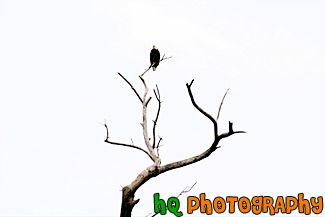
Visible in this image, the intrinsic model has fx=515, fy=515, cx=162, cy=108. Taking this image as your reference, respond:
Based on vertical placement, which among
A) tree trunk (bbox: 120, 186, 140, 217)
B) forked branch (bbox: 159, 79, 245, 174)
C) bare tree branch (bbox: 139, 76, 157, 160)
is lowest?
tree trunk (bbox: 120, 186, 140, 217)

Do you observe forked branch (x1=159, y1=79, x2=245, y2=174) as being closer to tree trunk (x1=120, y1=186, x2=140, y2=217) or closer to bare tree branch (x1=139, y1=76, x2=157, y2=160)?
bare tree branch (x1=139, y1=76, x2=157, y2=160)

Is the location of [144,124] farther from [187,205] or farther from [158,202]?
[187,205]

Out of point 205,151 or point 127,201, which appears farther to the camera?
point 127,201

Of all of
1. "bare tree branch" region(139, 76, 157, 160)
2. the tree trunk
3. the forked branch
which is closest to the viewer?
the forked branch

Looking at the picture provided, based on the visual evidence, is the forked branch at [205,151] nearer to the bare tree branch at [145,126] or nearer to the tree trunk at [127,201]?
the bare tree branch at [145,126]

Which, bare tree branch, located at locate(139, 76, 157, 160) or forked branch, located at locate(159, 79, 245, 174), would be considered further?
bare tree branch, located at locate(139, 76, 157, 160)

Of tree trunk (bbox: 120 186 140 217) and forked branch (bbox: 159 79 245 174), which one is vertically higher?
forked branch (bbox: 159 79 245 174)

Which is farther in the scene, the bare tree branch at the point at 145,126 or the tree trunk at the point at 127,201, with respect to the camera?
the bare tree branch at the point at 145,126

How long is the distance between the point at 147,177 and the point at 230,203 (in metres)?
2.06

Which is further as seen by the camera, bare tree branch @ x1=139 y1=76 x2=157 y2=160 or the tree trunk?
bare tree branch @ x1=139 y1=76 x2=157 y2=160

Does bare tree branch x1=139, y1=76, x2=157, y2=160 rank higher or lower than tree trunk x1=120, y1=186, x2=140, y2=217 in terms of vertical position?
higher

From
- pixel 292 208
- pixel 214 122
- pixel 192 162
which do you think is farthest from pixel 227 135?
pixel 292 208

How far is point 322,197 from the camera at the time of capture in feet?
24.9

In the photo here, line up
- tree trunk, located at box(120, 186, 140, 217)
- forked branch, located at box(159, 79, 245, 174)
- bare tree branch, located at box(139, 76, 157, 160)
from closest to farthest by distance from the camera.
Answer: forked branch, located at box(159, 79, 245, 174)
tree trunk, located at box(120, 186, 140, 217)
bare tree branch, located at box(139, 76, 157, 160)
